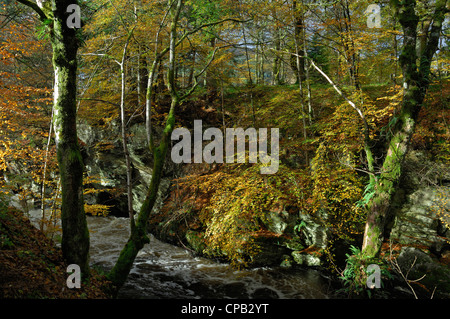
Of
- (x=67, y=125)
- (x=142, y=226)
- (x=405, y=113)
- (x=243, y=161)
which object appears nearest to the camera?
(x=67, y=125)

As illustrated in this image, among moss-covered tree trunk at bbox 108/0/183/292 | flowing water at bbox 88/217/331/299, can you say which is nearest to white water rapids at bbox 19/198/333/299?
flowing water at bbox 88/217/331/299

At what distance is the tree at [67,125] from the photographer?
3834 mm

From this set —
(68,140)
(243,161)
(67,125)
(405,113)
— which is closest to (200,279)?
(243,161)

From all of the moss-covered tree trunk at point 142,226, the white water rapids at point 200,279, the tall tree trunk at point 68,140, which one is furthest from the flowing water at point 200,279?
the tall tree trunk at point 68,140

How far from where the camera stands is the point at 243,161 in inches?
317

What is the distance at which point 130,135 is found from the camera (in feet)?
32.3

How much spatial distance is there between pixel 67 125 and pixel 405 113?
712 cm

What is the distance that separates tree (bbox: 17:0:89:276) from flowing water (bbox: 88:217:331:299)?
10.0 ft

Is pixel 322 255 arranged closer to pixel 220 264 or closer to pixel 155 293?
pixel 220 264

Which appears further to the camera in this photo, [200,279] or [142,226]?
[200,279]

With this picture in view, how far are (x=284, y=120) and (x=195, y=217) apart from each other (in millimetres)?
5286

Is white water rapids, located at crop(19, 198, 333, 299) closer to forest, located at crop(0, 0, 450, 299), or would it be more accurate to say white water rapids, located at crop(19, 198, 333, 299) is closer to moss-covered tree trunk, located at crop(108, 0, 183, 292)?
forest, located at crop(0, 0, 450, 299)

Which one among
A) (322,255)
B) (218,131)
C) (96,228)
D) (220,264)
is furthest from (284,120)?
(96,228)

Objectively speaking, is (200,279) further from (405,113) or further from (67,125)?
(405,113)
